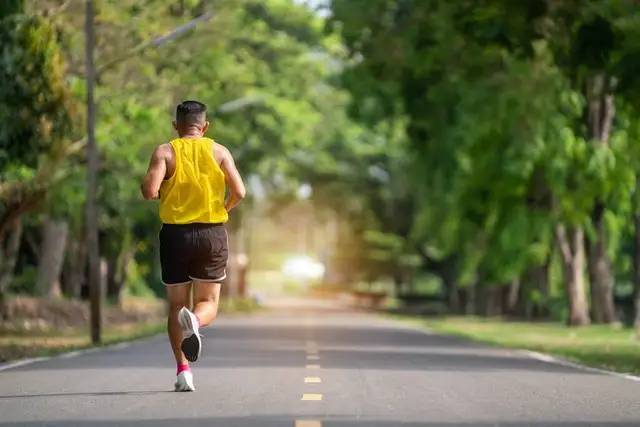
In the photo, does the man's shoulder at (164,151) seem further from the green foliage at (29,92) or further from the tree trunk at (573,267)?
the tree trunk at (573,267)

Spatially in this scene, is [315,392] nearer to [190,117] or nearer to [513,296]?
[190,117]

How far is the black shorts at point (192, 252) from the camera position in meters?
15.2

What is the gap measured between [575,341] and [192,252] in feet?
78.4

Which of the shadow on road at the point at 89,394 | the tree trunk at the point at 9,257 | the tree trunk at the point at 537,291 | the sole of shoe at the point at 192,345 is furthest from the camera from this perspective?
the tree trunk at the point at 537,291

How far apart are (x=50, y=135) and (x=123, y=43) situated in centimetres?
906

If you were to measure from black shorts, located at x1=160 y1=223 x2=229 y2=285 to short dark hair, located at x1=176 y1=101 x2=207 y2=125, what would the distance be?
0.92 m

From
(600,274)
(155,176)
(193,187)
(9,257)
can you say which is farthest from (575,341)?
(155,176)

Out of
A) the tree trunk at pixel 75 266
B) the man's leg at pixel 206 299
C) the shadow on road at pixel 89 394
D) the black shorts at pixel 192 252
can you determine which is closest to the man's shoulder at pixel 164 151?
the black shorts at pixel 192 252

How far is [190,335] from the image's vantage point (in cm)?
1462

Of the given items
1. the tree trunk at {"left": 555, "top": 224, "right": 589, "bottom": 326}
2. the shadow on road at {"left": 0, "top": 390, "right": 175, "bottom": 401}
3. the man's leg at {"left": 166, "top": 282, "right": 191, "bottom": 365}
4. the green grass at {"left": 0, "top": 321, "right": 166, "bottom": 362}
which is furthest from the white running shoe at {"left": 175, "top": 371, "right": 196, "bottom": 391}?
the tree trunk at {"left": 555, "top": 224, "right": 589, "bottom": 326}

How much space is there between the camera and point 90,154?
33000 mm

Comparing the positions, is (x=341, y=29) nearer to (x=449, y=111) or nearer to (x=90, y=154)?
(x=449, y=111)

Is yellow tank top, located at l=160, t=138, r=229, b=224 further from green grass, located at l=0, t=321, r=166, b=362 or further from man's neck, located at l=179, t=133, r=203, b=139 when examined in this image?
green grass, located at l=0, t=321, r=166, b=362

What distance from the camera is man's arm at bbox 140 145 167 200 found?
14977 mm
